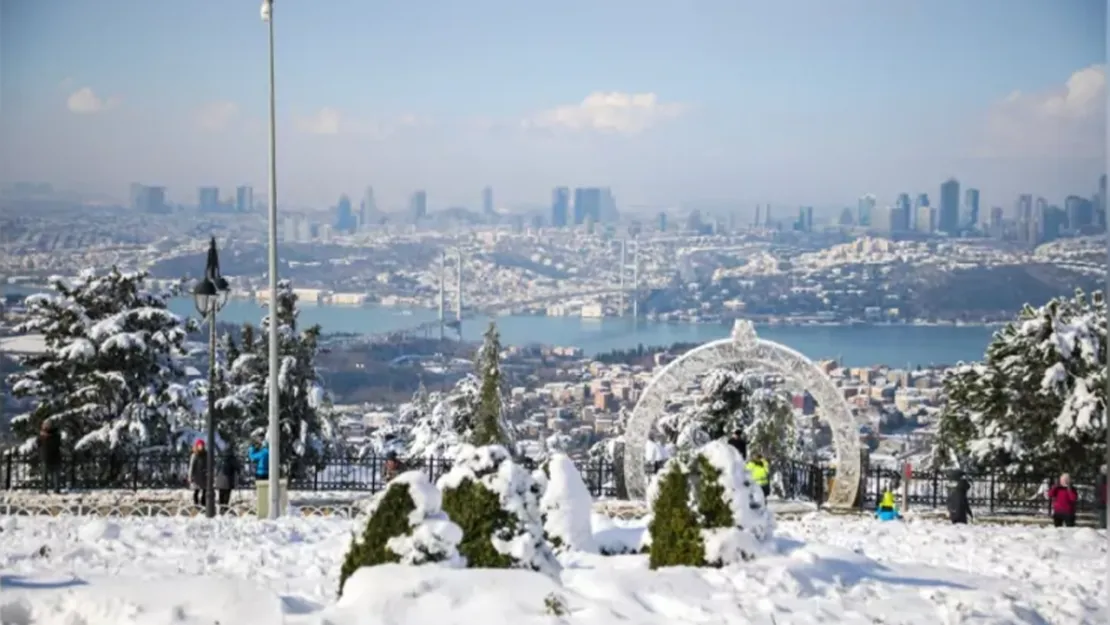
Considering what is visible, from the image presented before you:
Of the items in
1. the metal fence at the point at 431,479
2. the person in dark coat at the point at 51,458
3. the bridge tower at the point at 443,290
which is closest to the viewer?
the person in dark coat at the point at 51,458

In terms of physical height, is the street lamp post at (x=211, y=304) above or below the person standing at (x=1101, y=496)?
above

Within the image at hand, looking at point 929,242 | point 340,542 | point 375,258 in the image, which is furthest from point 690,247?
point 340,542

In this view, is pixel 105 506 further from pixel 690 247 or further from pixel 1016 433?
pixel 690 247

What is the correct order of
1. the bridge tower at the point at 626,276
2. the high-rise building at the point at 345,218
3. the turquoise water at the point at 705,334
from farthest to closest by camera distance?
the bridge tower at the point at 626,276, the high-rise building at the point at 345,218, the turquoise water at the point at 705,334

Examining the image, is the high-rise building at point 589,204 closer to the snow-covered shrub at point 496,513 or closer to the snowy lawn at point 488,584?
the snowy lawn at point 488,584

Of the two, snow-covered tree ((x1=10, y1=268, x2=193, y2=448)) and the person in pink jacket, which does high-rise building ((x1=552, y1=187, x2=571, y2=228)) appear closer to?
snow-covered tree ((x1=10, y1=268, x2=193, y2=448))

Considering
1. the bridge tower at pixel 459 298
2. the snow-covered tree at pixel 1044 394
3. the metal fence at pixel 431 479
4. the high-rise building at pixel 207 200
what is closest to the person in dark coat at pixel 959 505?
the metal fence at pixel 431 479

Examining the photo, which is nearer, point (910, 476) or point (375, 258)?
point (910, 476)

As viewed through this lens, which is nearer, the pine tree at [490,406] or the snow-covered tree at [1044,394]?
the snow-covered tree at [1044,394]
